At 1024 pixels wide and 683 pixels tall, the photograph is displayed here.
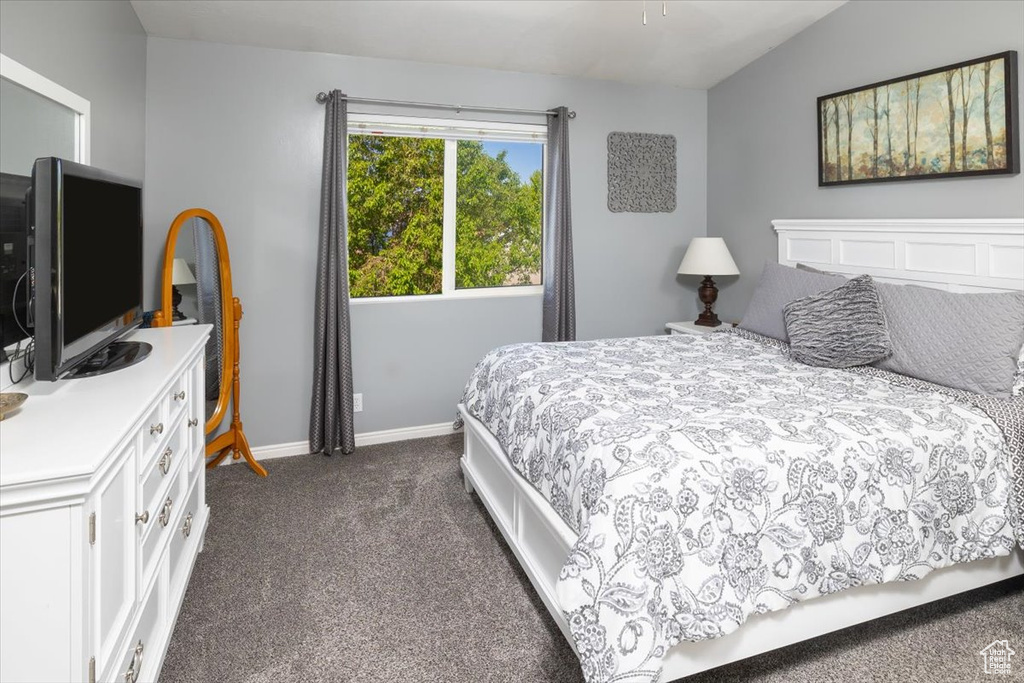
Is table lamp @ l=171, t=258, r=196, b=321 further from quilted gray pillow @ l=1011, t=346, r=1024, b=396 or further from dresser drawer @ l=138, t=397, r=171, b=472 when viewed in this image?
quilted gray pillow @ l=1011, t=346, r=1024, b=396

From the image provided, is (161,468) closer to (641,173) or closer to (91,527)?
(91,527)

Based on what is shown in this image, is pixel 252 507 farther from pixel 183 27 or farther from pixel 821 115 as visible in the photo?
pixel 821 115

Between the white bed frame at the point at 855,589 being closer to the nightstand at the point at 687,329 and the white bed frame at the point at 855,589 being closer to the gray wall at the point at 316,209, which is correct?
the nightstand at the point at 687,329

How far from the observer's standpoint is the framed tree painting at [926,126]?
2.55 metres

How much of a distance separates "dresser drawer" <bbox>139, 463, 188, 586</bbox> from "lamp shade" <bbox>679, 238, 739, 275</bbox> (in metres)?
3.16

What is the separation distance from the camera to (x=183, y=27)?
306 centimetres

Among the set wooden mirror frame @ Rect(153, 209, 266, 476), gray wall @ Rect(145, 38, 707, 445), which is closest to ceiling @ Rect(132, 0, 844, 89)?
gray wall @ Rect(145, 38, 707, 445)

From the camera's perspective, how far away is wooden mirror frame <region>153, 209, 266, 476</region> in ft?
10.1

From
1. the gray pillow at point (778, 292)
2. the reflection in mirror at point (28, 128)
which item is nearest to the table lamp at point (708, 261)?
the gray pillow at point (778, 292)

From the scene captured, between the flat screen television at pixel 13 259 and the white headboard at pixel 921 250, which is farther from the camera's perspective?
the white headboard at pixel 921 250

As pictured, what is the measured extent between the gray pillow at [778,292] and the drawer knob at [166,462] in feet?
8.94

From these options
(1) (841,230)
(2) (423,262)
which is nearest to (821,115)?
(1) (841,230)

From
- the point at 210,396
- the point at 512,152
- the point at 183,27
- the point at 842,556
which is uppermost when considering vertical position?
the point at 183,27

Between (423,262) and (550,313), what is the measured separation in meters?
0.89
